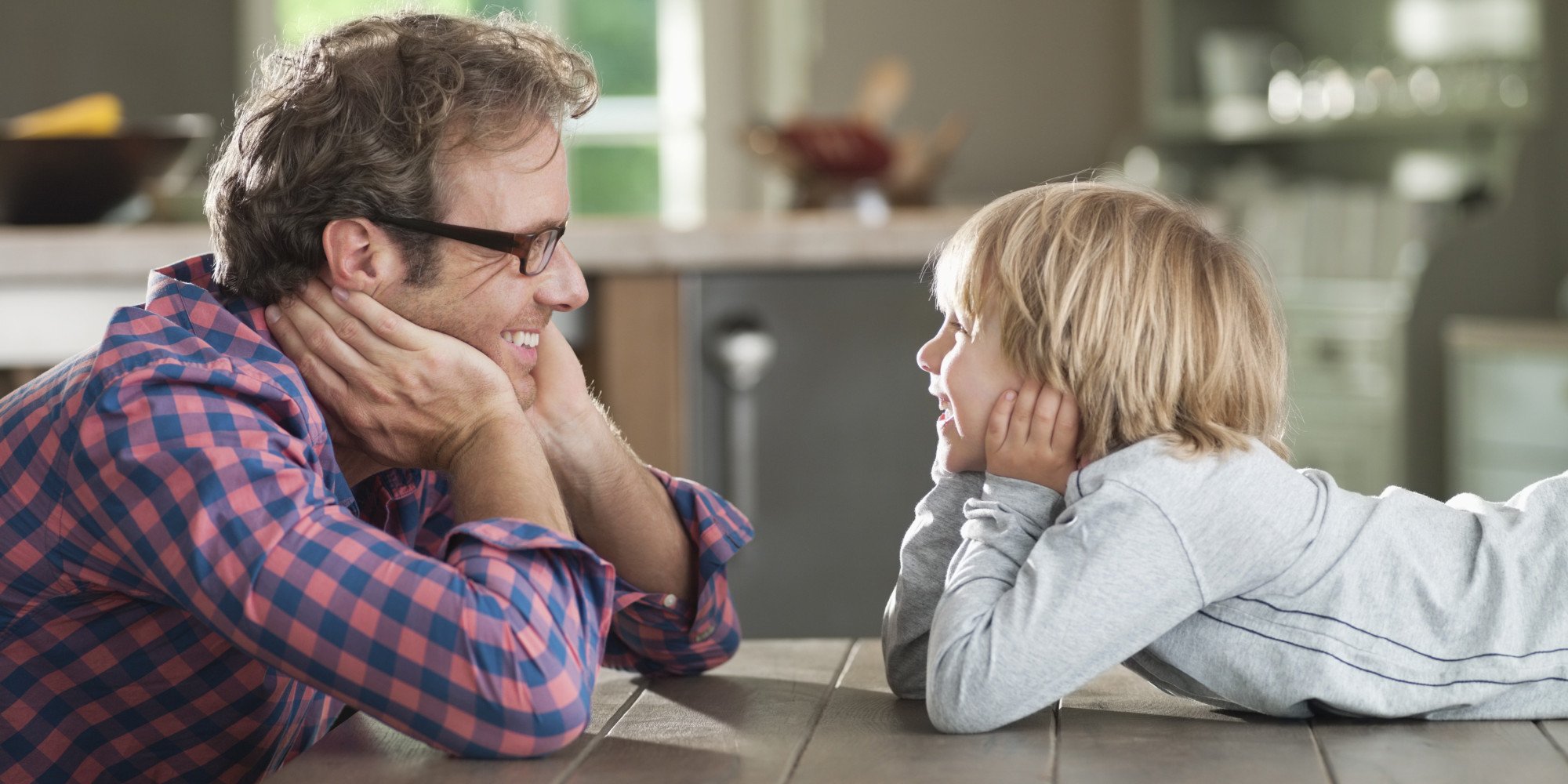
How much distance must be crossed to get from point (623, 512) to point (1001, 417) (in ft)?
1.21

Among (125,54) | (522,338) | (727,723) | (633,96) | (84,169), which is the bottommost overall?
(727,723)

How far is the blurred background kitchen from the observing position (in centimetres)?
223

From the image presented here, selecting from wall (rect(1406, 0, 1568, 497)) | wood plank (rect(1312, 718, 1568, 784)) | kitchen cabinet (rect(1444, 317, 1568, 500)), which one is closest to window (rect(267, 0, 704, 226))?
wall (rect(1406, 0, 1568, 497))

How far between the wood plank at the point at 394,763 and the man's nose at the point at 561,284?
14.3 inches

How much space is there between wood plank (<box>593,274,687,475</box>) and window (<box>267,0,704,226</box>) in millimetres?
3295

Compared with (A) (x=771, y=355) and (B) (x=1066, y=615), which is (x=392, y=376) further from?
(A) (x=771, y=355)

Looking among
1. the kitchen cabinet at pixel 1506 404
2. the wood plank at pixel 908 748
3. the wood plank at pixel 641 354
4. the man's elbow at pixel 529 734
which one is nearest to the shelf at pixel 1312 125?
the kitchen cabinet at pixel 1506 404

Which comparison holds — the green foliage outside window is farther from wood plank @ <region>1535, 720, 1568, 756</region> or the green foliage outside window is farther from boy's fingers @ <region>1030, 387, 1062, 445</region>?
wood plank @ <region>1535, 720, 1568, 756</region>

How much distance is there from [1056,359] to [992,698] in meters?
0.24

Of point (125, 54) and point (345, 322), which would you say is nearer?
point (345, 322)

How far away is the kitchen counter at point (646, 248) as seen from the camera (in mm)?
2164

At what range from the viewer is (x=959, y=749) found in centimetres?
96

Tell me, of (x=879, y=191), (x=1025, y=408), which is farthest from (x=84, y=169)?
(x=1025, y=408)

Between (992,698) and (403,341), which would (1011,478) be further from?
(403,341)
